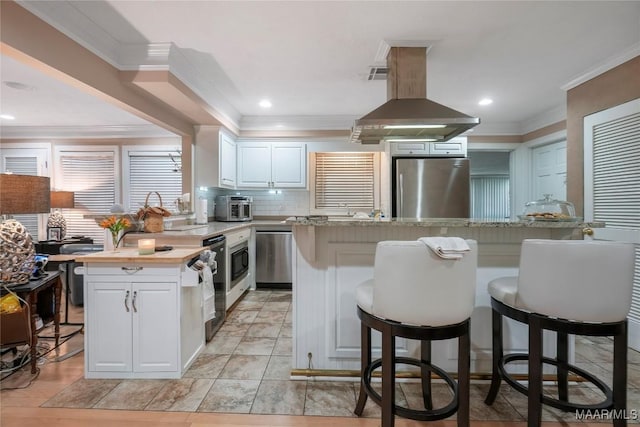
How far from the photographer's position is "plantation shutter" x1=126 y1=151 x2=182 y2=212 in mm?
4848

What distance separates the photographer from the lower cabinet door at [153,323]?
1974mm

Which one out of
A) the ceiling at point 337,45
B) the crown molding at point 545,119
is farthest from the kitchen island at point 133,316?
the crown molding at point 545,119

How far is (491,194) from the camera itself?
6355mm

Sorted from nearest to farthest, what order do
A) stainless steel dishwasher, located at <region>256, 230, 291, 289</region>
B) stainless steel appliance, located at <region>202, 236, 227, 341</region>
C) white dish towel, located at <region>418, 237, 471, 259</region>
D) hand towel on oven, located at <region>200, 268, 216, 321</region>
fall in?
white dish towel, located at <region>418, 237, 471, 259</region> → hand towel on oven, located at <region>200, 268, 216, 321</region> → stainless steel appliance, located at <region>202, 236, 227, 341</region> → stainless steel dishwasher, located at <region>256, 230, 291, 289</region>

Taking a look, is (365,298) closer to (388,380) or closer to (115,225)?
(388,380)

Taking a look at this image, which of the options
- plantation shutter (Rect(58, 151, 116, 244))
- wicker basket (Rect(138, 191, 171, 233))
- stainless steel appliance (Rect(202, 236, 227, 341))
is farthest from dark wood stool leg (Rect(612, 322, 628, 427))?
plantation shutter (Rect(58, 151, 116, 244))

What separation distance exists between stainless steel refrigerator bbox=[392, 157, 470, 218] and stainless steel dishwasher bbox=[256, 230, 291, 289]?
168cm

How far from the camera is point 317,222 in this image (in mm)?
1822

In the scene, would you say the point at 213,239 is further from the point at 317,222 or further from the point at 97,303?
the point at 317,222

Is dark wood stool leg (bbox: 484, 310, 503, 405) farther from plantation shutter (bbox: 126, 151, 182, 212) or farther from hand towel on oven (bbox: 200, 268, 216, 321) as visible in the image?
plantation shutter (bbox: 126, 151, 182, 212)

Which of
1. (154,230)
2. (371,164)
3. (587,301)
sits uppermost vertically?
(371,164)

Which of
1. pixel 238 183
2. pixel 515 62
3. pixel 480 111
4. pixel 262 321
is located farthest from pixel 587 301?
pixel 238 183

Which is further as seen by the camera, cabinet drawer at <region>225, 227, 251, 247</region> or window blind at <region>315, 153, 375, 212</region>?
window blind at <region>315, 153, 375, 212</region>

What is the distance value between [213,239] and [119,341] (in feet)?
3.46
